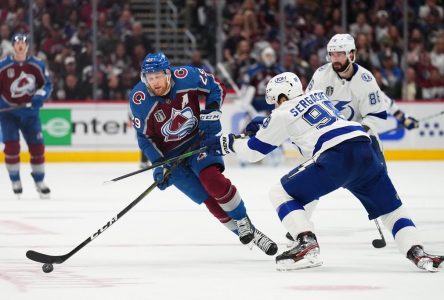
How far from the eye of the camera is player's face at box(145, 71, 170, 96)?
17.4 ft

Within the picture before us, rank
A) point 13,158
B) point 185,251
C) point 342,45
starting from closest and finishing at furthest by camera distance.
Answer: point 185,251 → point 342,45 → point 13,158

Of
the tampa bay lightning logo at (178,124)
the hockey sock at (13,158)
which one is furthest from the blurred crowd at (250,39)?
the tampa bay lightning logo at (178,124)

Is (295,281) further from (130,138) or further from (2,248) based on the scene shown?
(130,138)

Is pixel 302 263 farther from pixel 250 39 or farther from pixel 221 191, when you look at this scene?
pixel 250 39

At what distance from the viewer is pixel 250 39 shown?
13469 millimetres

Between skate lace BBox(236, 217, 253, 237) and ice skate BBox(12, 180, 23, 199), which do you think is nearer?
skate lace BBox(236, 217, 253, 237)

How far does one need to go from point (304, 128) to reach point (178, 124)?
841 mm

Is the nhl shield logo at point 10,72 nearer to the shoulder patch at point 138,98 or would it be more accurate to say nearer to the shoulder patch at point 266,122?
the shoulder patch at point 138,98

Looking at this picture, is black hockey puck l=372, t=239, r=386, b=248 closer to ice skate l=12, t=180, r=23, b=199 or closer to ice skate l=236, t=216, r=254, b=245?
ice skate l=236, t=216, r=254, b=245

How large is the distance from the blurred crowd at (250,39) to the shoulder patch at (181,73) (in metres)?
7.35

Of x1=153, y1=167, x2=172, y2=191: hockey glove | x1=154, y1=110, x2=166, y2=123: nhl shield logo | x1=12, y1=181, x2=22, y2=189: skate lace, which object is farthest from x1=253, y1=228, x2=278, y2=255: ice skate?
x1=12, y1=181, x2=22, y2=189: skate lace

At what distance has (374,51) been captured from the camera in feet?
43.7

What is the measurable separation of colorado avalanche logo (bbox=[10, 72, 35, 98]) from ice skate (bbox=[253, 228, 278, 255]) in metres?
3.92

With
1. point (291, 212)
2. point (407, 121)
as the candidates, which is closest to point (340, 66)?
point (407, 121)
